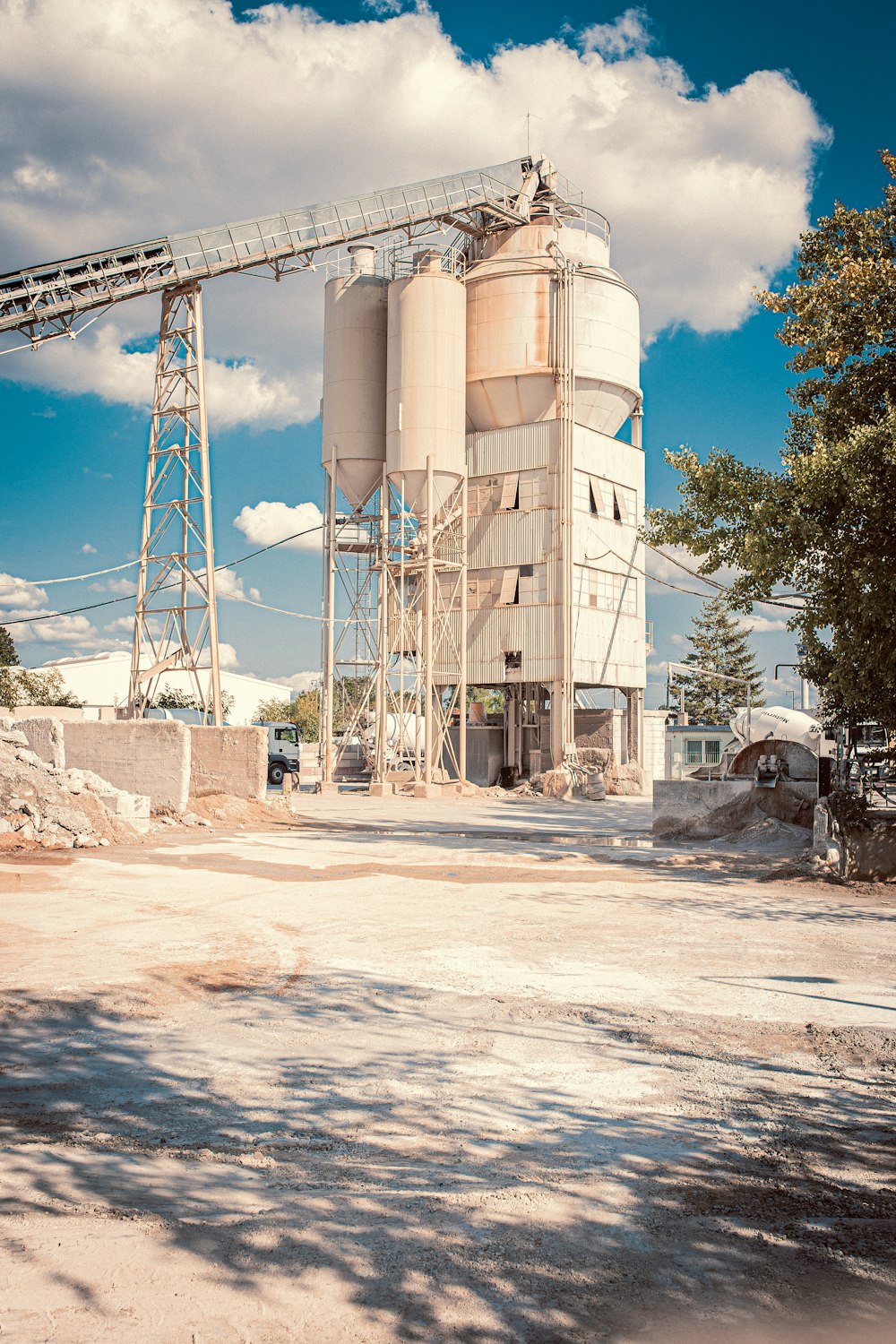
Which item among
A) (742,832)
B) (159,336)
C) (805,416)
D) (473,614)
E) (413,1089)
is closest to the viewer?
(413,1089)

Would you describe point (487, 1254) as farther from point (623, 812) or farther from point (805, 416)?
point (623, 812)

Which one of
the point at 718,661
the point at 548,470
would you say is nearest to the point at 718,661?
the point at 718,661

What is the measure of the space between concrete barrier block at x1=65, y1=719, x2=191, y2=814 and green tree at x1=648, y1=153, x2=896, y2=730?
12.0 metres

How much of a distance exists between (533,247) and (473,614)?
1489cm

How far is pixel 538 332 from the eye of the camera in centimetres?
4106

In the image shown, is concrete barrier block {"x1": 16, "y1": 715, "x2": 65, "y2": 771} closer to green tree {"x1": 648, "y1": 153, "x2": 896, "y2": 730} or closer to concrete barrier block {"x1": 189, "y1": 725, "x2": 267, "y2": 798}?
concrete barrier block {"x1": 189, "y1": 725, "x2": 267, "y2": 798}

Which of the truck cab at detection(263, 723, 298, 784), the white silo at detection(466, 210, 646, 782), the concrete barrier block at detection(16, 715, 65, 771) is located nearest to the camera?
the concrete barrier block at detection(16, 715, 65, 771)

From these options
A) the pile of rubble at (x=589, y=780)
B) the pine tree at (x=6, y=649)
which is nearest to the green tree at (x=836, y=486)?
the pile of rubble at (x=589, y=780)

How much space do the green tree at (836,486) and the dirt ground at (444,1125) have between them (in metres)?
4.25

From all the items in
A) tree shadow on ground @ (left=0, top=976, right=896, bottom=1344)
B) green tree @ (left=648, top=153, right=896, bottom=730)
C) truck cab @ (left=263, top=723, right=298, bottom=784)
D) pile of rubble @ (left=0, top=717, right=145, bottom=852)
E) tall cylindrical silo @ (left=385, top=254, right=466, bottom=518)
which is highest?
tall cylindrical silo @ (left=385, top=254, right=466, bottom=518)

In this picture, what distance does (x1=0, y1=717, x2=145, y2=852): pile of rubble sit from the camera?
56.0 ft

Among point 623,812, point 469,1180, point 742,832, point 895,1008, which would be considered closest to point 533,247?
point 623,812

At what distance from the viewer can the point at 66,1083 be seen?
6055mm

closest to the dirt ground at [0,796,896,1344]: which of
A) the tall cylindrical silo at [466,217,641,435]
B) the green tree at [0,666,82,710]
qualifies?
the tall cylindrical silo at [466,217,641,435]
